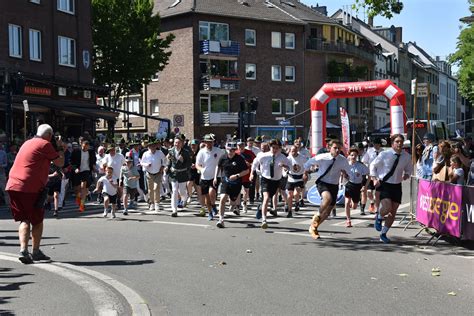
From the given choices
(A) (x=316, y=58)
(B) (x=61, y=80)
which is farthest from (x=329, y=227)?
(A) (x=316, y=58)

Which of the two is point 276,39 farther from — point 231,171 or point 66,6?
point 231,171

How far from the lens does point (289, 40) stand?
58.2 metres

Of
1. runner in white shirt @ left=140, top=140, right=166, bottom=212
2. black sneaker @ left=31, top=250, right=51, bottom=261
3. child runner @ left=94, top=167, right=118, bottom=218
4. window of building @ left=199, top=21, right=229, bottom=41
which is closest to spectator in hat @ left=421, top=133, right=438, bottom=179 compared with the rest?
runner in white shirt @ left=140, top=140, right=166, bottom=212

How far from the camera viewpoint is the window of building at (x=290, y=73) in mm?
58119

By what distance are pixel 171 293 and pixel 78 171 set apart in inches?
401

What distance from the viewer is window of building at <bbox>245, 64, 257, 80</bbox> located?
55.7m

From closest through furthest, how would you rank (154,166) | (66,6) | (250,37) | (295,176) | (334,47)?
(295,176), (154,166), (66,6), (250,37), (334,47)

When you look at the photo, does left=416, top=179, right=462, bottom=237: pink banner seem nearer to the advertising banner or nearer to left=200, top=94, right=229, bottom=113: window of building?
the advertising banner

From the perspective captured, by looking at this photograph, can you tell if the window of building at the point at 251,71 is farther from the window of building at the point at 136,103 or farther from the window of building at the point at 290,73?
the window of building at the point at 136,103

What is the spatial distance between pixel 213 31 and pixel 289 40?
27.3ft

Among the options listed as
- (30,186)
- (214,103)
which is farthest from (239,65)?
(30,186)

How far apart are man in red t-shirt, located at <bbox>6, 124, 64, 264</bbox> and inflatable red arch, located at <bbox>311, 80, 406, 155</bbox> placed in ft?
53.7

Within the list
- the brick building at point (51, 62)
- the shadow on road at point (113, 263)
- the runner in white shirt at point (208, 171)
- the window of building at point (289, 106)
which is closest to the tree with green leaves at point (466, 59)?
the window of building at point (289, 106)

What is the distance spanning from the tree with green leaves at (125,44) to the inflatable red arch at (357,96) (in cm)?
1457
